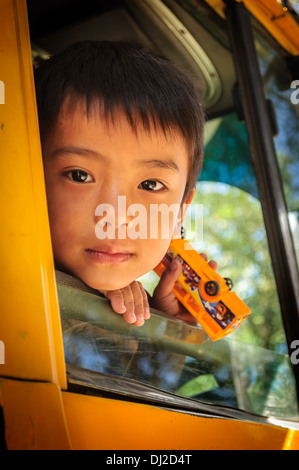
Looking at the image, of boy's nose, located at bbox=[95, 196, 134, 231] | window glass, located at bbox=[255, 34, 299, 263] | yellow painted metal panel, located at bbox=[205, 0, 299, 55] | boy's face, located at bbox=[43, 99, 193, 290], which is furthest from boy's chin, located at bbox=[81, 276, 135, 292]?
yellow painted metal panel, located at bbox=[205, 0, 299, 55]

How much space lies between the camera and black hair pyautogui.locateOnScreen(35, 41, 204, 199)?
83 cm

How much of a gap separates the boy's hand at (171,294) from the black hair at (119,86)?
0.88ft

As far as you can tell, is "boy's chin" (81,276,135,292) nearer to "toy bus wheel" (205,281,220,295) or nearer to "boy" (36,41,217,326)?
"boy" (36,41,217,326)

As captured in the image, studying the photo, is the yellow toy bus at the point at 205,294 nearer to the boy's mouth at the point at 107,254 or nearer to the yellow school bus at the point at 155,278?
the yellow school bus at the point at 155,278

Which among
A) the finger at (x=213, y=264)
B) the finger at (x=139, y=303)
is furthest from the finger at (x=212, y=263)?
the finger at (x=139, y=303)

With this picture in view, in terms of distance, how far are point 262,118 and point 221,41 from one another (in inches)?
10.4

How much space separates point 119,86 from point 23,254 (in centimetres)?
43

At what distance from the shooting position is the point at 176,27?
122 cm

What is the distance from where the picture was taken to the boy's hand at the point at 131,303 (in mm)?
834

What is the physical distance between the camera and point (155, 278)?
1051mm

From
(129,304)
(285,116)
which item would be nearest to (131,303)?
→ (129,304)

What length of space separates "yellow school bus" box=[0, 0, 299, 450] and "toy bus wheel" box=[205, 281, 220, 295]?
3.9 inches

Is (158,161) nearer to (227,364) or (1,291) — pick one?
(1,291)
